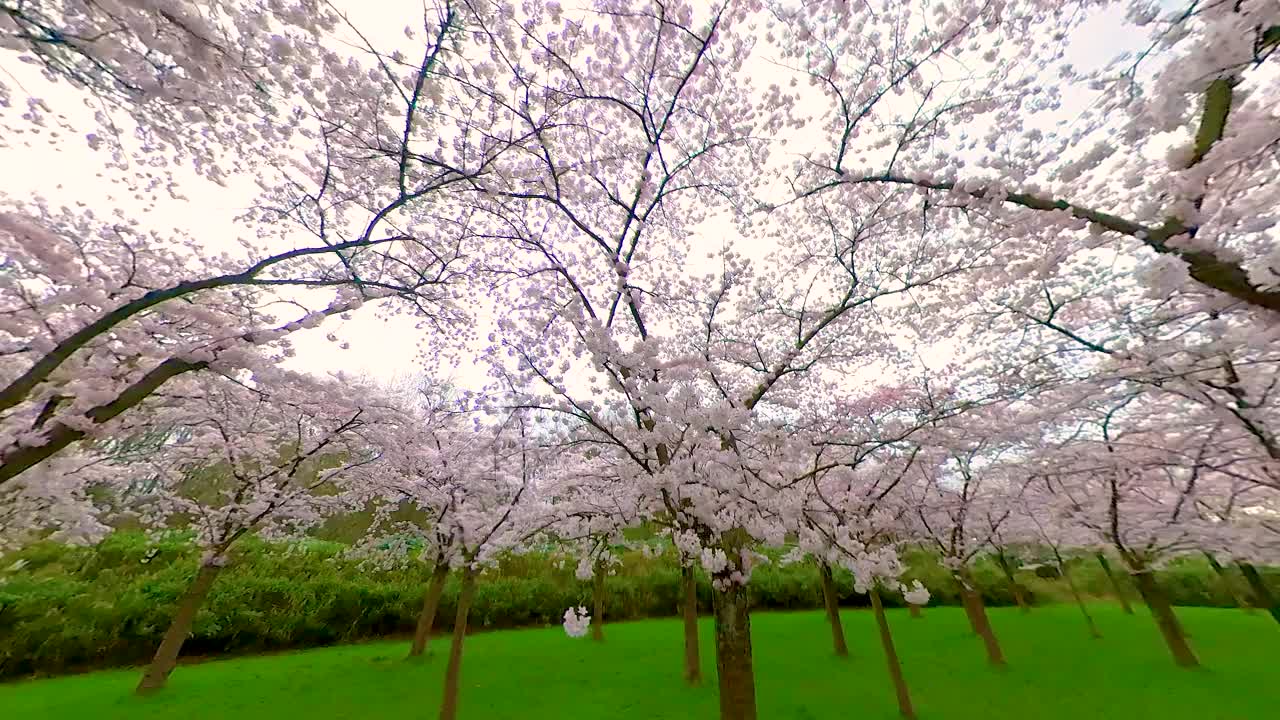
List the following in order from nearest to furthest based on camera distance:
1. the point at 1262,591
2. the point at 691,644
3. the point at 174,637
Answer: the point at 1262,591 → the point at 174,637 → the point at 691,644

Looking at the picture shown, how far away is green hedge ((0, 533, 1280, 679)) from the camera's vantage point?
1055 centimetres

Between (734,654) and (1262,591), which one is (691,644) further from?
(1262,591)

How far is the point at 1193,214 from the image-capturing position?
321 cm

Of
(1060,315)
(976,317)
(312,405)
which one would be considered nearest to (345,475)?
(312,405)

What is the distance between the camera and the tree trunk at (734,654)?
5.43m

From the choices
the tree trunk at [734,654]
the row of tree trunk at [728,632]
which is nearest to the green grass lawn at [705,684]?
the row of tree trunk at [728,632]

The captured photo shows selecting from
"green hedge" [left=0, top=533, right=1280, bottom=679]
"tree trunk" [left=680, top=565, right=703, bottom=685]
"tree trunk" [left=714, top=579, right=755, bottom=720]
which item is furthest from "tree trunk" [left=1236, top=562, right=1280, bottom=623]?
"green hedge" [left=0, top=533, right=1280, bottom=679]

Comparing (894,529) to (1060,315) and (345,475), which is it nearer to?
(1060,315)

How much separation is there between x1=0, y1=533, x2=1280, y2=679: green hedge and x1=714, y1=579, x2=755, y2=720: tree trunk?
743 cm

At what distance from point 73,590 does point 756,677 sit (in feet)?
54.3

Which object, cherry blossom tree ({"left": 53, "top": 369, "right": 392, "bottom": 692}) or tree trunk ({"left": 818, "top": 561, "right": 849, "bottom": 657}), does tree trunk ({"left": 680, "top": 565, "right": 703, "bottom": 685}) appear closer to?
tree trunk ({"left": 818, "top": 561, "right": 849, "bottom": 657})

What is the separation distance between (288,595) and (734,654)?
1381 centimetres

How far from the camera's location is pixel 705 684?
893cm

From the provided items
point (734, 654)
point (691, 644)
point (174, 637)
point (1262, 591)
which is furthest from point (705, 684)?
point (1262, 591)
